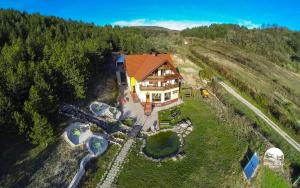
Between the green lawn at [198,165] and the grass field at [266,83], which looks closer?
the green lawn at [198,165]

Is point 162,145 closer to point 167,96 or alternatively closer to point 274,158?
point 167,96

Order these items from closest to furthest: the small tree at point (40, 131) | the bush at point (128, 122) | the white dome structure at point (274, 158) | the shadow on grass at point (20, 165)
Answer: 1. the shadow on grass at point (20, 165)
2. the small tree at point (40, 131)
3. the white dome structure at point (274, 158)
4. the bush at point (128, 122)

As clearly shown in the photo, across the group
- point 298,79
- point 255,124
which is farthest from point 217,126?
point 298,79

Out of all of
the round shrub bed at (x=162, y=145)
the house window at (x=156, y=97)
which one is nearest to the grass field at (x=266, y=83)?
the house window at (x=156, y=97)

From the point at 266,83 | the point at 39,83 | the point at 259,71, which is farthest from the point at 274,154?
the point at 259,71

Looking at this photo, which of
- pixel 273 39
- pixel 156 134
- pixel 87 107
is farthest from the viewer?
pixel 273 39

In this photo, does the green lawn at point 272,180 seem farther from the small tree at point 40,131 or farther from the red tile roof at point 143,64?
the small tree at point 40,131

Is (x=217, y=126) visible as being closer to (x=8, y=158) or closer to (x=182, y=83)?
(x=182, y=83)
